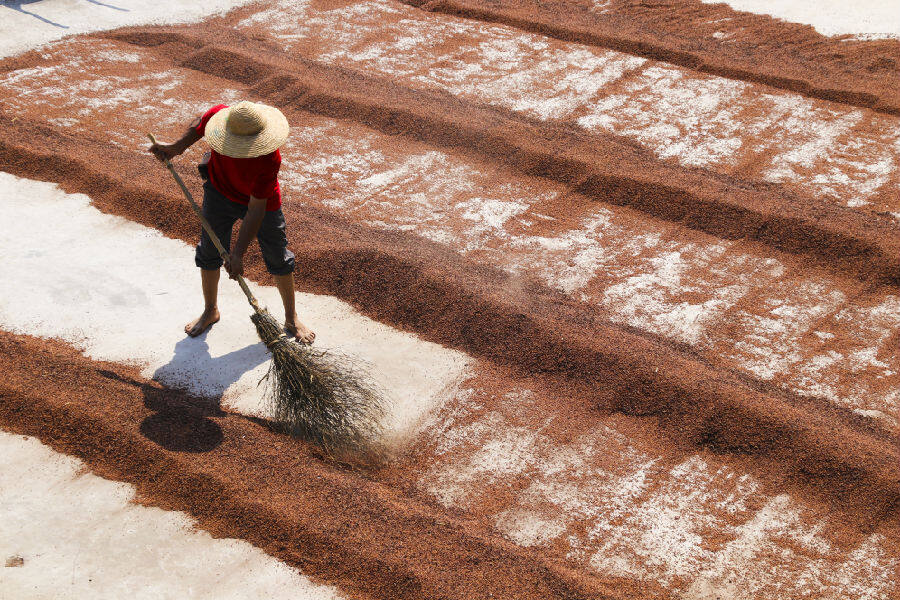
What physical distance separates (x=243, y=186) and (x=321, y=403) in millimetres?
1283

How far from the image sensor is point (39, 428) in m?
4.41

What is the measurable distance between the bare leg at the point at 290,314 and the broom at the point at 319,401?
0.40 meters

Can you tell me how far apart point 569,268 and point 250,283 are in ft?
7.53

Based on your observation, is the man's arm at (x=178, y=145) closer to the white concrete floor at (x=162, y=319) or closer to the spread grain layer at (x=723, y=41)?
the white concrete floor at (x=162, y=319)

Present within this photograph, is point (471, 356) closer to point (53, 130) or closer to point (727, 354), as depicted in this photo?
point (727, 354)

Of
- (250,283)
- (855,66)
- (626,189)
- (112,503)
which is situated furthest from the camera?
(855,66)

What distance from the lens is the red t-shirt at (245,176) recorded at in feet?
14.1

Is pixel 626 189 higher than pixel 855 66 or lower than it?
lower

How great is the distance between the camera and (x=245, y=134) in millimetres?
4289

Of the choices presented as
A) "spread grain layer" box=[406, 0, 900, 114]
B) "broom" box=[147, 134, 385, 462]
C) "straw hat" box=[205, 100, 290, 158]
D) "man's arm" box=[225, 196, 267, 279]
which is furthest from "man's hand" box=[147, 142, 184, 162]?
"spread grain layer" box=[406, 0, 900, 114]

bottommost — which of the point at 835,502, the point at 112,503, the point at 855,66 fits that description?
the point at 112,503

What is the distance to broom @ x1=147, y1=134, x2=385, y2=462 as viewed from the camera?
4.32 metres

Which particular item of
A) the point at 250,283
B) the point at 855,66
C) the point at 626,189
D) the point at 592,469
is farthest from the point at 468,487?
the point at 855,66

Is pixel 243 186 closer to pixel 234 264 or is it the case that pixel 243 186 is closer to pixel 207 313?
pixel 234 264
